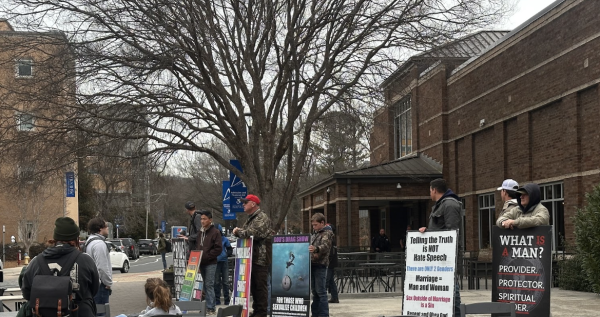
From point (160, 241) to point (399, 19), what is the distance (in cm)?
1256

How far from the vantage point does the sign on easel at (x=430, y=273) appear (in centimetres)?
871

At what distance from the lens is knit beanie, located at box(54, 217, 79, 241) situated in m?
7.62

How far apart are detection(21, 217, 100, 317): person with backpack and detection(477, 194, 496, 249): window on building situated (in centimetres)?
2344

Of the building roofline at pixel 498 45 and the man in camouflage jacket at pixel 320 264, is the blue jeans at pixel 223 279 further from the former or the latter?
the building roofline at pixel 498 45

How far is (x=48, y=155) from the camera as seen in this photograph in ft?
70.1

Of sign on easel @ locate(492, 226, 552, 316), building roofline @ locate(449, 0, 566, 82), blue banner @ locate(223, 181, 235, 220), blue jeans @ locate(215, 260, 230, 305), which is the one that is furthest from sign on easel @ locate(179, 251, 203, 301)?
building roofline @ locate(449, 0, 566, 82)

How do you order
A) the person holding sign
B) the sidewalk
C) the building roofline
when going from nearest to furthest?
the person holding sign
the sidewalk
the building roofline

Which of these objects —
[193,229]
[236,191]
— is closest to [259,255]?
[193,229]

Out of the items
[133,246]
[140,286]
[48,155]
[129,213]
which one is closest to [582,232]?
[48,155]

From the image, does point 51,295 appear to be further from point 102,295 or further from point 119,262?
point 119,262

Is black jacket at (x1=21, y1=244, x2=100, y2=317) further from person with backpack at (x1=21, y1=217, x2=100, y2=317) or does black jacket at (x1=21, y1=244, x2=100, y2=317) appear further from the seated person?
the seated person

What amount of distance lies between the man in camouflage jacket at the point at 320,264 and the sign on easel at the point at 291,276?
0.67m

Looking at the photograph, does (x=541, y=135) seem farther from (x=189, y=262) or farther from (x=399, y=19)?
(x=189, y=262)

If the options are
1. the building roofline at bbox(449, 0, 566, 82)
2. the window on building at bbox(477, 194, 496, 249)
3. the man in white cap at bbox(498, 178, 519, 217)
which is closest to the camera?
the man in white cap at bbox(498, 178, 519, 217)
